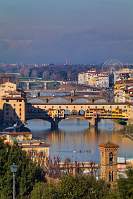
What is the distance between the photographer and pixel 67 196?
8812mm

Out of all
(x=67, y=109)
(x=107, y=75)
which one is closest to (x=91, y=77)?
(x=107, y=75)

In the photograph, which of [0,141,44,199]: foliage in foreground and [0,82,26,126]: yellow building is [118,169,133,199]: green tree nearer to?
[0,141,44,199]: foliage in foreground

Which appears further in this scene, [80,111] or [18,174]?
[80,111]

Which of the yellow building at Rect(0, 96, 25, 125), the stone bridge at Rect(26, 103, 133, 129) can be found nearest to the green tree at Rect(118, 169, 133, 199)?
the stone bridge at Rect(26, 103, 133, 129)

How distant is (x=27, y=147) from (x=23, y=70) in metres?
59.1

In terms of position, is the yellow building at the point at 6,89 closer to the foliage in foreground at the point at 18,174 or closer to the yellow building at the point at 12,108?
the yellow building at the point at 12,108

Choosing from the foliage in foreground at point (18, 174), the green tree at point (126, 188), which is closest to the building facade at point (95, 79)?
the foliage in foreground at point (18, 174)

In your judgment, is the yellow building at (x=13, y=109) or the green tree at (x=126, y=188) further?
the yellow building at (x=13, y=109)

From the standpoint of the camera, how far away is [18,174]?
10.1m

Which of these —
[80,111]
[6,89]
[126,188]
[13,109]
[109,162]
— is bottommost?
[80,111]

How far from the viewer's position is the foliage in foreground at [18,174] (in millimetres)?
9845

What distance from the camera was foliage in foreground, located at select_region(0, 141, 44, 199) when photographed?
388 inches

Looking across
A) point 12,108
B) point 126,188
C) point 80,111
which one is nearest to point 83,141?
point 12,108

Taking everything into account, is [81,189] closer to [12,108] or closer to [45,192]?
[45,192]
